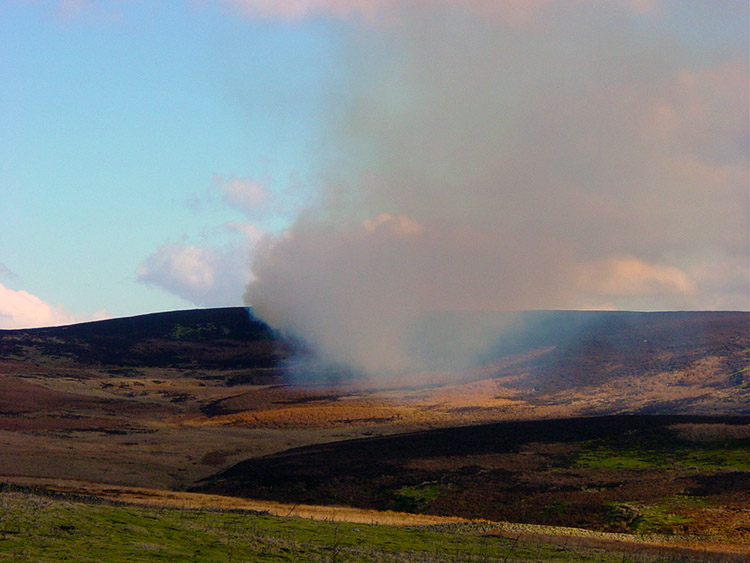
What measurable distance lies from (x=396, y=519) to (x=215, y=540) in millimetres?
19656

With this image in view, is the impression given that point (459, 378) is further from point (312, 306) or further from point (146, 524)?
point (146, 524)

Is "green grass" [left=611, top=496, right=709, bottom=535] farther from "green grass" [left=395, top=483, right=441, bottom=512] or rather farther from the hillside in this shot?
the hillside

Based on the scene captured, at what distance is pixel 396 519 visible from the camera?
4303cm

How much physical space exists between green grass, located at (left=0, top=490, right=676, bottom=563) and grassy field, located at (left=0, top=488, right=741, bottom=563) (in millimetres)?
34

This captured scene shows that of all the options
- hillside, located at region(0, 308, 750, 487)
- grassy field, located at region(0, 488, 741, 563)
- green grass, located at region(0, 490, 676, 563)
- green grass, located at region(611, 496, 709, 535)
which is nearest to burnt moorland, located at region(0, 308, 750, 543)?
green grass, located at region(611, 496, 709, 535)

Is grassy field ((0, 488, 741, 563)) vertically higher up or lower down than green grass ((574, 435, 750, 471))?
higher up

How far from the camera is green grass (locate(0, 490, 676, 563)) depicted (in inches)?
848

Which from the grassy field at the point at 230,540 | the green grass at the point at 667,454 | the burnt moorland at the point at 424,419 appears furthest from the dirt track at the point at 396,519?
the green grass at the point at 667,454

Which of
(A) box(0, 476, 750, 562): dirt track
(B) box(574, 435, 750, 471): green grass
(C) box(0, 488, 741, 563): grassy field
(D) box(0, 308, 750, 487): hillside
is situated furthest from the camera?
(D) box(0, 308, 750, 487): hillside

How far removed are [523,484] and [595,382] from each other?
61234 millimetres

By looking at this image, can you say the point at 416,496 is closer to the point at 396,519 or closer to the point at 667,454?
the point at 396,519

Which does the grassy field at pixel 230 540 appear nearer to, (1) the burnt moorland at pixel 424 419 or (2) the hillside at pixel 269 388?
(1) the burnt moorland at pixel 424 419

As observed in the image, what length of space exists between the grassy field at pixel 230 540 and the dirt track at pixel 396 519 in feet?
3.24

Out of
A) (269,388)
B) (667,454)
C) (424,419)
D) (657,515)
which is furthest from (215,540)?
(269,388)
